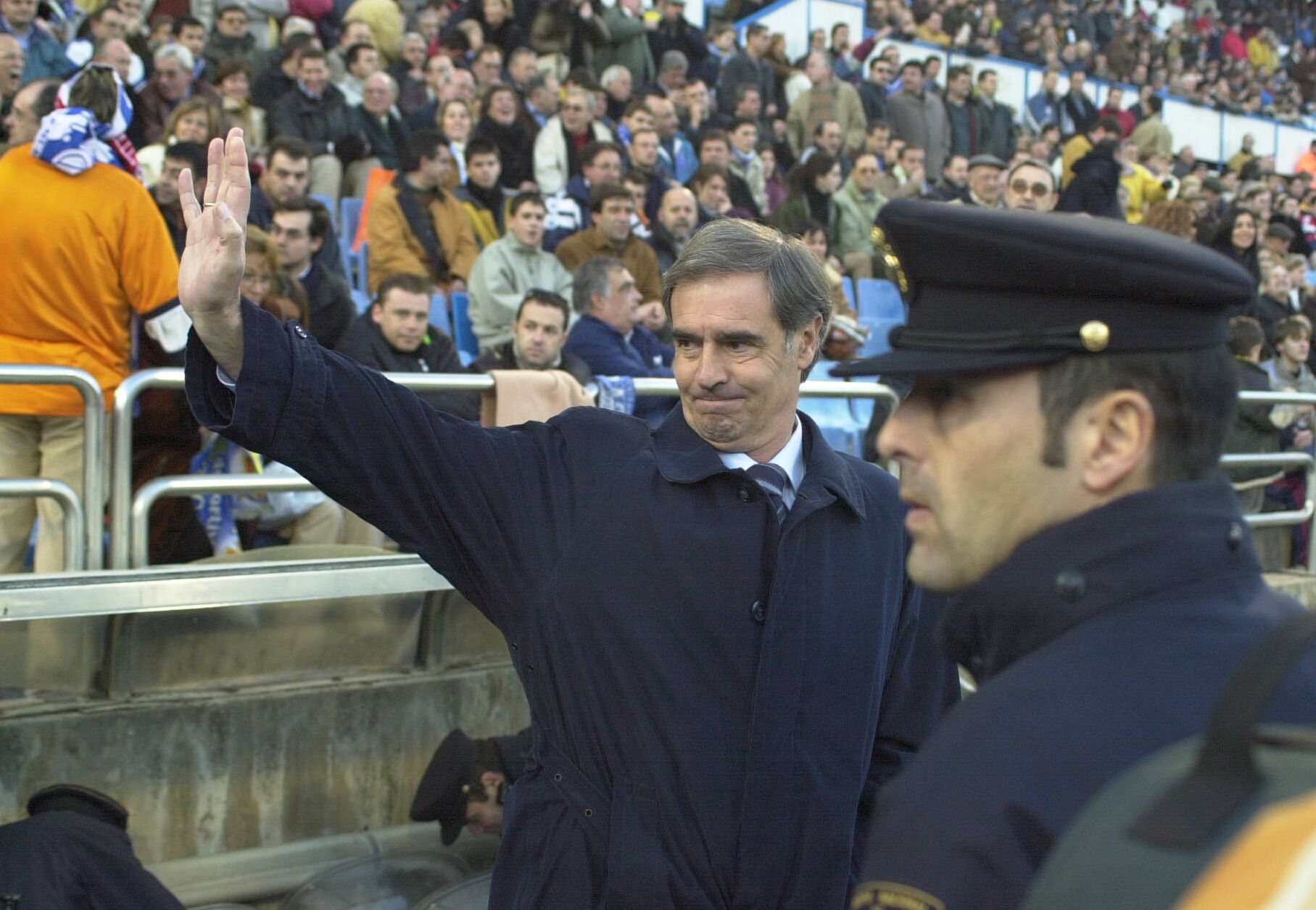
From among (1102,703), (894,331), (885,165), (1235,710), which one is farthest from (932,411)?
(885,165)

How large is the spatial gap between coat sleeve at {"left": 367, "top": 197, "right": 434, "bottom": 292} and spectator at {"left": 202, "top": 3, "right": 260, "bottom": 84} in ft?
7.03

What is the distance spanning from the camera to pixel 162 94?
8195mm

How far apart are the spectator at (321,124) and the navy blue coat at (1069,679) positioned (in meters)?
8.16

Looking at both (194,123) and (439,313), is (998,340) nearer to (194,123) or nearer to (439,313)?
(194,123)

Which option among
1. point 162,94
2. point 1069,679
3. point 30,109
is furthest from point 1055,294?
point 162,94

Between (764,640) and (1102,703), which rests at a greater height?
(1102,703)

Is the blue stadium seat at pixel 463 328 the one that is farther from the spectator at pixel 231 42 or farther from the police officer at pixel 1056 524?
the police officer at pixel 1056 524

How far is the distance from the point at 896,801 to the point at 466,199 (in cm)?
795

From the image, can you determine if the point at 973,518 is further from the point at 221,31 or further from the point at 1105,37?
the point at 1105,37

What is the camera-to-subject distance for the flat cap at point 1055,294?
132 centimetres

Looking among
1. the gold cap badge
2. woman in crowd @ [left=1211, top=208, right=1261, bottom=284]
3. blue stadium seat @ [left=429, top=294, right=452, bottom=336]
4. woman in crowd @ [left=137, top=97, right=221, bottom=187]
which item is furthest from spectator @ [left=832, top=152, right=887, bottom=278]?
the gold cap badge

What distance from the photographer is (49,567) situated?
166 inches

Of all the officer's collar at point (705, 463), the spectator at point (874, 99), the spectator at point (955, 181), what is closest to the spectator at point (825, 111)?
the spectator at point (874, 99)

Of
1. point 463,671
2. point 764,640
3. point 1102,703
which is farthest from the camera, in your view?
point 463,671
